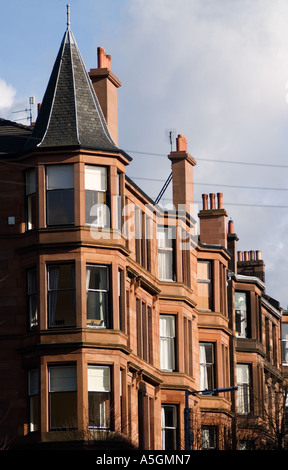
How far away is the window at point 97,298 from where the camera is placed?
186ft

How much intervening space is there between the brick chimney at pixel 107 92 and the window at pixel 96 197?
458cm

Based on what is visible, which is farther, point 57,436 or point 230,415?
point 230,415

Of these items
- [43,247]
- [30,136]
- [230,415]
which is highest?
[30,136]

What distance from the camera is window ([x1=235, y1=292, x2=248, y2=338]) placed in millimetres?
78188

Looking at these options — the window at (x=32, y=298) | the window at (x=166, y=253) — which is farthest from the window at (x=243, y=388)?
the window at (x=32, y=298)

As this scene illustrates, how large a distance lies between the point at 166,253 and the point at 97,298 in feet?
35.1

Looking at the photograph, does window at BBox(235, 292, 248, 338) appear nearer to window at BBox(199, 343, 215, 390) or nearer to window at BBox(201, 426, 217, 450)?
window at BBox(199, 343, 215, 390)

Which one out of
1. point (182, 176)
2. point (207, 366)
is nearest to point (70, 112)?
point (182, 176)

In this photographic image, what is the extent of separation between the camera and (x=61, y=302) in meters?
56.3

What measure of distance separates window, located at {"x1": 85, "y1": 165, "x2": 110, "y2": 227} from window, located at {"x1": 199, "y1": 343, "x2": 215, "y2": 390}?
15.2 metres

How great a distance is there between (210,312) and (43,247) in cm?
1708

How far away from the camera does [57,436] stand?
180 ft
